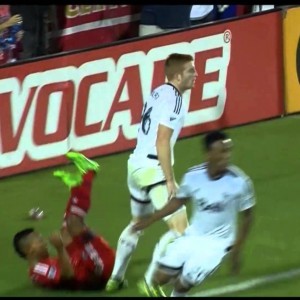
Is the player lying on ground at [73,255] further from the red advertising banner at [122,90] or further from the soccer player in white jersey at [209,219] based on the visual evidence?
the red advertising banner at [122,90]

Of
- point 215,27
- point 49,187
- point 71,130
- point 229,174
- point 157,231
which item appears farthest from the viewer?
point 215,27

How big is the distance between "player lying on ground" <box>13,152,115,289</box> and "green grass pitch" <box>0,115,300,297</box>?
0.37 feet

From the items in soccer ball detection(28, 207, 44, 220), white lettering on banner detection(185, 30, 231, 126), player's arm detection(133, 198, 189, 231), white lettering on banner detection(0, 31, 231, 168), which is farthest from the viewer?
white lettering on banner detection(185, 30, 231, 126)

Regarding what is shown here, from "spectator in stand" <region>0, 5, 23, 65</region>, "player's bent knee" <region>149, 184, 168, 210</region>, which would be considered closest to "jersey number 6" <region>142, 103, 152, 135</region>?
"player's bent knee" <region>149, 184, 168, 210</region>

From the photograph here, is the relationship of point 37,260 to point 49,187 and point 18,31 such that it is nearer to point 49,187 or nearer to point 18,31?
point 49,187

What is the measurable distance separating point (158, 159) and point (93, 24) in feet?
27.7

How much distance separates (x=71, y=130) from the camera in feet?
42.5

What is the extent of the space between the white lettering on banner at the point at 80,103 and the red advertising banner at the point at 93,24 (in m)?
3.05

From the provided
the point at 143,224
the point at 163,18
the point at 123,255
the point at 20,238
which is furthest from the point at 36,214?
the point at 163,18

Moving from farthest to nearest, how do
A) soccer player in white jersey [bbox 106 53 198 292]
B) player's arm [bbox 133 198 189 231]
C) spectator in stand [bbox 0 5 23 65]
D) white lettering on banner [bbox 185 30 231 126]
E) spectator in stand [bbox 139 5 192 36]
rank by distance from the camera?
spectator in stand [bbox 139 5 192 36]
spectator in stand [bbox 0 5 23 65]
white lettering on banner [bbox 185 30 231 126]
soccer player in white jersey [bbox 106 53 198 292]
player's arm [bbox 133 198 189 231]

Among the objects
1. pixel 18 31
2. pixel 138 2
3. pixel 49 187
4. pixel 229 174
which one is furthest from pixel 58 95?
pixel 229 174

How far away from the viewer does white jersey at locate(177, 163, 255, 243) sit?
305 inches

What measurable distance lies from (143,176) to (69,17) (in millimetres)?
8161

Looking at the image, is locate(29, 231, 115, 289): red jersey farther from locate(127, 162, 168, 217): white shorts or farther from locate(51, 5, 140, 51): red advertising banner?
locate(51, 5, 140, 51): red advertising banner
